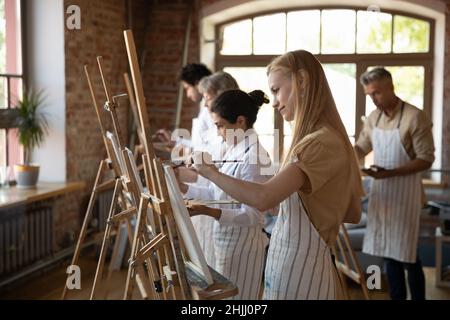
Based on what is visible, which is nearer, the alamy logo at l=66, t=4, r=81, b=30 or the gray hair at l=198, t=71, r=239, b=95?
the gray hair at l=198, t=71, r=239, b=95

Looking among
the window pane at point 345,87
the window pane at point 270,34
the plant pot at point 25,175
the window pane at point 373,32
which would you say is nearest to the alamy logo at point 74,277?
the plant pot at point 25,175

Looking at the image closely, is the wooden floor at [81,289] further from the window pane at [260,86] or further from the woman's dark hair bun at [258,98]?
the woman's dark hair bun at [258,98]

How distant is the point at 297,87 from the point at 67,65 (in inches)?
154

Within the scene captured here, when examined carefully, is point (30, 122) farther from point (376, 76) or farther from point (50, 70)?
point (376, 76)

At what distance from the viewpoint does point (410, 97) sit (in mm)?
6883

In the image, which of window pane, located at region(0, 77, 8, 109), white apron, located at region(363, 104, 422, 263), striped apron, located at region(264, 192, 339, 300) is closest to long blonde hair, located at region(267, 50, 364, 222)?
striped apron, located at region(264, 192, 339, 300)

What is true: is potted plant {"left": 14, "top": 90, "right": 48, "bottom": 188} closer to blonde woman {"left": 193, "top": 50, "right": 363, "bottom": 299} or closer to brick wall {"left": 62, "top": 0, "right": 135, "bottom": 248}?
brick wall {"left": 62, "top": 0, "right": 135, "bottom": 248}

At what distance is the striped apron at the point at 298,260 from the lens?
6.94 feet

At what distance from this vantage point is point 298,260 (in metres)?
2.15

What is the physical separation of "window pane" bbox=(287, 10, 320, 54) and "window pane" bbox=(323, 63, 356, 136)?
11.2 inches

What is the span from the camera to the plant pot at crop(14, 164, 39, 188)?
5.27 m

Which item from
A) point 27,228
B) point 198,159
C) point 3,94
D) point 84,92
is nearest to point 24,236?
point 27,228
